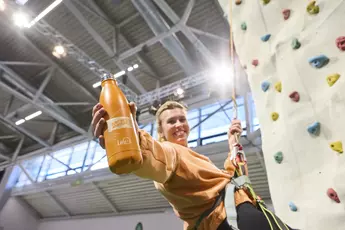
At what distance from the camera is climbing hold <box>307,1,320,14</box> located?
1188 millimetres

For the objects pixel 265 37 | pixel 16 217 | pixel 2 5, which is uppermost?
pixel 2 5

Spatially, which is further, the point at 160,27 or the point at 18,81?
the point at 18,81

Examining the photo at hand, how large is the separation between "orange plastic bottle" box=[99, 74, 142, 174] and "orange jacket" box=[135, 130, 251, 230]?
78 millimetres

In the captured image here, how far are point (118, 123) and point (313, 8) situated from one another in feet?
3.16

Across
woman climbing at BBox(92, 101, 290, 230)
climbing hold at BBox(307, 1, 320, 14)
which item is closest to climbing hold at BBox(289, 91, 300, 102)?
climbing hold at BBox(307, 1, 320, 14)

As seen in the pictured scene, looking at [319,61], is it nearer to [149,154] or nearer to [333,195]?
[333,195]

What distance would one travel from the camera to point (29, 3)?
18.9 feet

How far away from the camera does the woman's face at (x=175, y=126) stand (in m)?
1.40

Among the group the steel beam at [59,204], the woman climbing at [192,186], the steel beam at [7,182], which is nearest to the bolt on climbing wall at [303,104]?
the woman climbing at [192,186]

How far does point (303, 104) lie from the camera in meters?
1.19

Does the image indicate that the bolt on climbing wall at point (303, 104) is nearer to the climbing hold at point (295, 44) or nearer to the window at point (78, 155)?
the climbing hold at point (295, 44)

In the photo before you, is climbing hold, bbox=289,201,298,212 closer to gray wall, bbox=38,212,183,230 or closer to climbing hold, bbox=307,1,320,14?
climbing hold, bbox=307,1,320,14

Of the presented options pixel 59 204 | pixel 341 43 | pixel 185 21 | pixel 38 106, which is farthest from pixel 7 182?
pixel 341 43

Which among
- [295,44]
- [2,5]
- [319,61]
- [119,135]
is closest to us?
[119,135]
